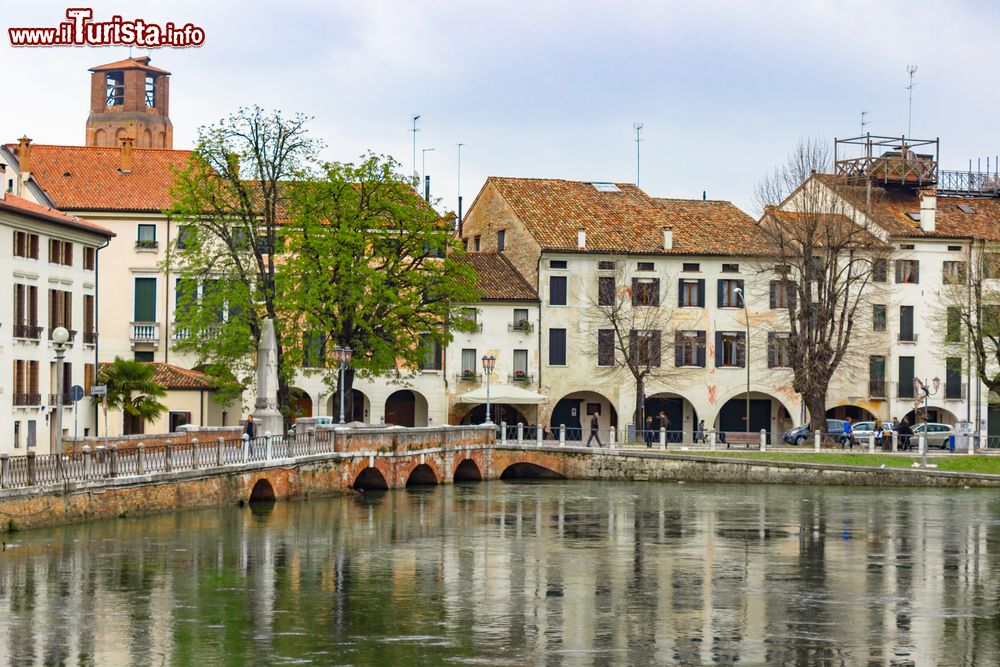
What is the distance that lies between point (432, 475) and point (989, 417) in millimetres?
31767

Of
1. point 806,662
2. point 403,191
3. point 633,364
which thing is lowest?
point 806,662

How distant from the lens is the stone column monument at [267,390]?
2142 inches

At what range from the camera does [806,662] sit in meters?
27.2

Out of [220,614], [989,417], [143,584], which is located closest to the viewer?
[220,614]

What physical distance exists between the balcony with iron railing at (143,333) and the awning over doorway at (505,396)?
13.9 m

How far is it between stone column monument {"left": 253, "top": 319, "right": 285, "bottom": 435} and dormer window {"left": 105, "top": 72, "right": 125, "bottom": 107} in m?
88.6

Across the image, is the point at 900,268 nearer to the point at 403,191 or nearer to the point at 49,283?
the point at 403,191

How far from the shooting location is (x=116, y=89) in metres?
140

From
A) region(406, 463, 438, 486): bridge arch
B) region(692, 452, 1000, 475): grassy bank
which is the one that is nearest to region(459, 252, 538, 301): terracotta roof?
region(406, 463, 438, 486): bridge arch

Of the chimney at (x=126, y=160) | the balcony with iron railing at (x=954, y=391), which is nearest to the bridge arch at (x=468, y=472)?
the chimney at (x=126, y=160)

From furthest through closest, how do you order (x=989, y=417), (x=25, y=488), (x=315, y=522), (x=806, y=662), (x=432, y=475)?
1. (x=989, y=417)
2. (x=432, y=475)
3. (x=315, y=522)
4. (x=25, y=488)
5. (x=806, y=662)

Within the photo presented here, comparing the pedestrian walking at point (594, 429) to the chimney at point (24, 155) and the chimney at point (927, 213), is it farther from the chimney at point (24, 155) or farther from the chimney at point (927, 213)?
the chimney at point (24, 155)

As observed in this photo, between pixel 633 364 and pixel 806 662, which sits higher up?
pixel 633 364

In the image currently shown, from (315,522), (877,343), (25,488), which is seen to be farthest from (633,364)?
(25,488)
